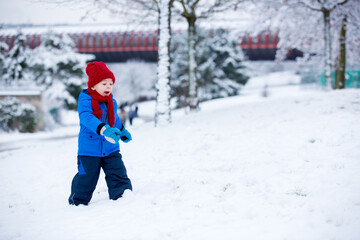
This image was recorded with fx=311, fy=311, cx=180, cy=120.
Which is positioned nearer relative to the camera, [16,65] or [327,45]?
[327,45]

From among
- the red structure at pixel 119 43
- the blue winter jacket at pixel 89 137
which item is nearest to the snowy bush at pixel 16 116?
the blue winter jacket at pixel 89 137

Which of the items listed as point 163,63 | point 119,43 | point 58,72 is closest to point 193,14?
point 163,63

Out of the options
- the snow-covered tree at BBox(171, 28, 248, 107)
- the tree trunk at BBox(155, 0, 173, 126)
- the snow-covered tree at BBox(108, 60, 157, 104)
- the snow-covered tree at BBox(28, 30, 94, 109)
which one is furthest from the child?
the snow-covered tree at BBox(108, 60, 157, 104)

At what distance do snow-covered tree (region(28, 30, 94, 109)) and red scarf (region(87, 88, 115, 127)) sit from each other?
19.8 m

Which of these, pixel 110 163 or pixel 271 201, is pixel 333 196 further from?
pixel 110 163

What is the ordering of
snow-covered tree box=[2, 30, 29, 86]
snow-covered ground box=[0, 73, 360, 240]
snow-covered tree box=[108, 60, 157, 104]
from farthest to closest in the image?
1. snow-covered tree box=[108, 60, 157, 104]
2. snow-covered tree box=[2, 30, 29, 86]
3. snow-covered ground box=[0, 73, 360, 240]

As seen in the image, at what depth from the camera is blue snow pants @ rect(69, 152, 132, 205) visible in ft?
11.6

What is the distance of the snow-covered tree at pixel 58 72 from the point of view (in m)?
22.4

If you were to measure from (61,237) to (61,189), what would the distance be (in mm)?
2051

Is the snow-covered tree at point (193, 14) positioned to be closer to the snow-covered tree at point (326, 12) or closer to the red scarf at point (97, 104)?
the snow-covered tree at point (326, 12)

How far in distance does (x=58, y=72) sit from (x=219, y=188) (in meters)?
22.0

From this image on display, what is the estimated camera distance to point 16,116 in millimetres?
17109

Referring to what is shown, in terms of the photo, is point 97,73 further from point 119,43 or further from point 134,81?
point 134,81

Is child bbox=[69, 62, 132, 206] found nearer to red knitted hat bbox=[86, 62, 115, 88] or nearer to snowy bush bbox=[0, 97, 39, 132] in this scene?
red knitted hat bbox=[86, 62, 115, 88]
